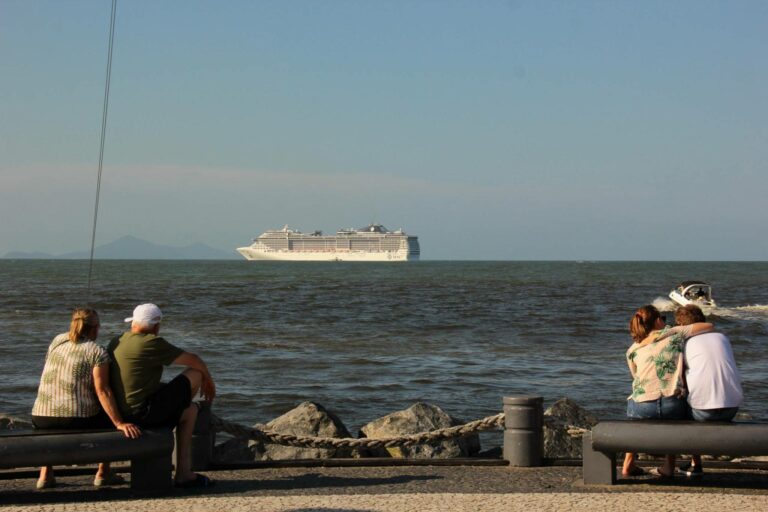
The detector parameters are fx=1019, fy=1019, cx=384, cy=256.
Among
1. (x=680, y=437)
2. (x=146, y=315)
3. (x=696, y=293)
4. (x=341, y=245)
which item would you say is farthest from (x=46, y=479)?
(x=341, y=245)

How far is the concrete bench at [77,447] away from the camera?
570cm

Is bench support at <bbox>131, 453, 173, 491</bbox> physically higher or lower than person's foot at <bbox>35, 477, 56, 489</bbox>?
higher

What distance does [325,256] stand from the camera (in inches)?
6388

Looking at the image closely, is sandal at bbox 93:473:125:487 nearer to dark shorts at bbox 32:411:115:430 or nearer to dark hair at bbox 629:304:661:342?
dark shorts at bbox 32:411:115:430

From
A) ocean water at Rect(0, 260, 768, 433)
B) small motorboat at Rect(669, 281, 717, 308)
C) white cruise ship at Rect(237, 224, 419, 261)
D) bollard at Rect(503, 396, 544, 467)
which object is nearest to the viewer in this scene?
bollard at Rect(503, 396, 544, 467)

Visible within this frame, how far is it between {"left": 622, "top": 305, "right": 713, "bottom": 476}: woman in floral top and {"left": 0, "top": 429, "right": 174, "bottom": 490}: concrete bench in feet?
9.67

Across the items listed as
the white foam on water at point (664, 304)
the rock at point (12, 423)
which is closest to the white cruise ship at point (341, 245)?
the white foam on water at point (664, 304)

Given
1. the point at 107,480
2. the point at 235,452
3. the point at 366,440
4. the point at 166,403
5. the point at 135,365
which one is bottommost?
the point at 235,452

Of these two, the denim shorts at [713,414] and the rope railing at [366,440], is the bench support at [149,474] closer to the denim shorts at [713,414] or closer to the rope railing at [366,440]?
the rope railing at [366,440]

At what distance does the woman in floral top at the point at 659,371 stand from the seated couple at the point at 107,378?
277cm

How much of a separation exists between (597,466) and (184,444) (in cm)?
259

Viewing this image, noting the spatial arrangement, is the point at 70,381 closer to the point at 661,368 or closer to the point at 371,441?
the point at 371,441

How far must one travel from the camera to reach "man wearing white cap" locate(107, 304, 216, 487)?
6.00 meters

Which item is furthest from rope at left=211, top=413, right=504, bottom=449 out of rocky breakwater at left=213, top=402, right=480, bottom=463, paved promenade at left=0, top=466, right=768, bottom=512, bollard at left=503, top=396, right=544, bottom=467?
rocky breakwater at left=213, top=402, right=480, bottom=463
